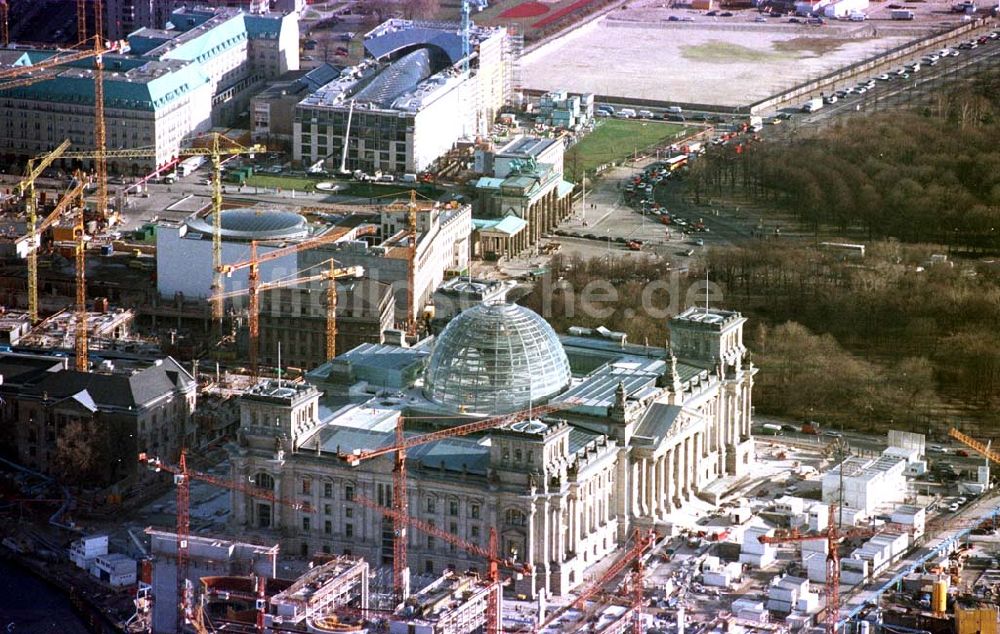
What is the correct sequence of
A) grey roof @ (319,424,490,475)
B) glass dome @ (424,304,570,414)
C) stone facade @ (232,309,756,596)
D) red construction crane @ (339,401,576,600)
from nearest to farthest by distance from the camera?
red construction crane @ (339,401,576,600) < stone facade @ (232,309,756,596) < grey roof @ (319,424,490,475) < glass dome @ (424,304,570,414)

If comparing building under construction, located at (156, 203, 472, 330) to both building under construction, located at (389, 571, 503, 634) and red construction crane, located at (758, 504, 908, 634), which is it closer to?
red construction crane, located at (758, 504, 908, 634)

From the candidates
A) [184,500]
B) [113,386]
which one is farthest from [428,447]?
[113,386]

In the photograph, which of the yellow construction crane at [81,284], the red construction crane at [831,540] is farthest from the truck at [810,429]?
the yellow construction crane at [81,284]

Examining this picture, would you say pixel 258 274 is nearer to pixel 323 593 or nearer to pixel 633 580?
pixel 633 580

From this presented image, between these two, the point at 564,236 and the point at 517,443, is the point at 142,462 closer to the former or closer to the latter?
the point at 517,443

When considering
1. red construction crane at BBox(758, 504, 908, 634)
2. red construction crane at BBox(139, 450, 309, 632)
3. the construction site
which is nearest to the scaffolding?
the construction site

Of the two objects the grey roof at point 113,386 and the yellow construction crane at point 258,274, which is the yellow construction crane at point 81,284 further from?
the yellow construction crane at point 258,274

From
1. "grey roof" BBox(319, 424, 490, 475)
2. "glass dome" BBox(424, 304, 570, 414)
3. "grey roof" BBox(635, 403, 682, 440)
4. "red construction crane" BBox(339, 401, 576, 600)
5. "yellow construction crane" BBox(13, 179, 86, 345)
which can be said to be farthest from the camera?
"yellow construction crane" BBox(13, 179, 86, 345)
